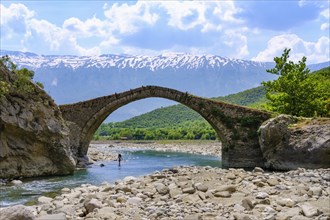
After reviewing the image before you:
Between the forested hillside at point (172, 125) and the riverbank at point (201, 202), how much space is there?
7458 cm

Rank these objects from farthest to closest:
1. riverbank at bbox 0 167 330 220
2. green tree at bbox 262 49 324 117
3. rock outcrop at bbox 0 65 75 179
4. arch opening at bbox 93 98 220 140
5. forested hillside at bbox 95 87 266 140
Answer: forested hillside at bbox 95 87 266 140 < arch opening at bbox 93 98 220 140 < green tree at bbox 262 49 324 117 < rock outcrop at bbox 0 65 75 179 < riverbank at bbox 0 167 330 220

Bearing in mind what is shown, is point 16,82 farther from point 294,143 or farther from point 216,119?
point 294,143

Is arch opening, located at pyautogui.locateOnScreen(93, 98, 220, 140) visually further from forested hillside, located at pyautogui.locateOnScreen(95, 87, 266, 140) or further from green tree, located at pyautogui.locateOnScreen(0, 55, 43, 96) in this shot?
green tree, located at pyautogui.locateOnScreen(0, 55, 43, 96)

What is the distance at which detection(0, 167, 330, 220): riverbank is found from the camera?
31.3 feet

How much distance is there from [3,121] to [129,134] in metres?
84.8

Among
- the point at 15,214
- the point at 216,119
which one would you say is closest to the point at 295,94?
the point at 216,119

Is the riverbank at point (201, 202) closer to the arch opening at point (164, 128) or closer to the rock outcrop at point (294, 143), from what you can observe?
the rock outcrop at point (294, 143)

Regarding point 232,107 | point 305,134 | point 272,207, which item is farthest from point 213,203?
point 232,107

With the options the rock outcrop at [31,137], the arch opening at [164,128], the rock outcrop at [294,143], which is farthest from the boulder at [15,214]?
the arch opening at [164,128]

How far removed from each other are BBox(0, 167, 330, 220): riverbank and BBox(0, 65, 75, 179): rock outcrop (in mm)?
7598

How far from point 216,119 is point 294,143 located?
6.54 meters

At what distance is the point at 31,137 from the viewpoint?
21484 millimetres

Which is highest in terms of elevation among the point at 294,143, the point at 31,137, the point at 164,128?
the point at 164,128

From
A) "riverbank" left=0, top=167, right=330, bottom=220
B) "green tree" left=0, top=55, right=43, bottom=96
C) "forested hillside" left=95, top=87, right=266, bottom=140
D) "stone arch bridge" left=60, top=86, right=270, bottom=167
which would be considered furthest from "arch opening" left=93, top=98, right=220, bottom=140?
"riverbank" left=0, top=167, right=330, bottom=220
